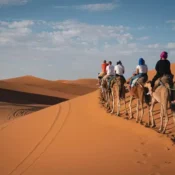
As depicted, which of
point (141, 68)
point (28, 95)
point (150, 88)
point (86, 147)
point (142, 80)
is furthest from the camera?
Result: point (28, 95)

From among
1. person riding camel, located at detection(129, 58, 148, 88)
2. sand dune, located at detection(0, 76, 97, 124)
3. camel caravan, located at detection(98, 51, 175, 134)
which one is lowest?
sand dune, located at detection(0, 76, 97, 124)

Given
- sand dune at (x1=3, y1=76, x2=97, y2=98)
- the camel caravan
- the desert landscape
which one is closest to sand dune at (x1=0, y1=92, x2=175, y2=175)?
the desert landscape

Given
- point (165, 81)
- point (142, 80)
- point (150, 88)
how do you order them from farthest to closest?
1. point (142, 80)
2. point (150, 88)
3. point (165, 81)

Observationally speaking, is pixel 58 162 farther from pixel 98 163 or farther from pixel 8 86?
pixel 8 86

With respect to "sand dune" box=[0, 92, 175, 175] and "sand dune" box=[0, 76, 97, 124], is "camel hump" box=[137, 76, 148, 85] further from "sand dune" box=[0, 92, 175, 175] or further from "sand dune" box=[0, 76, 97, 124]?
"sand dune" box=[0, 76, 97, 124]

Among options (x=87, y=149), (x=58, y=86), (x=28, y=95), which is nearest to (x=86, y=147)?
(x=87, y=149)

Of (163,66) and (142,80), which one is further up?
(163,66)

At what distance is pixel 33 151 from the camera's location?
563 inches

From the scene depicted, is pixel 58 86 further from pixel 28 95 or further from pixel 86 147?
pixel 86 147

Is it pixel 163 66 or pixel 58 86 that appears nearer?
pixel 163 66

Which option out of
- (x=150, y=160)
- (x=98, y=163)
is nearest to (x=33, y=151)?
(x=98, y=163)

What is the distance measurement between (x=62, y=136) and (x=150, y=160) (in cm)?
581

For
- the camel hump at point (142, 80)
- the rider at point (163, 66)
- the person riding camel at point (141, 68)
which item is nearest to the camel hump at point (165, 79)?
the rider at point (163, 66)

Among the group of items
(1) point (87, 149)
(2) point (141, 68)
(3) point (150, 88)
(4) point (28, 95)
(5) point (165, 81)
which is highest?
(2) point (141, 68)
